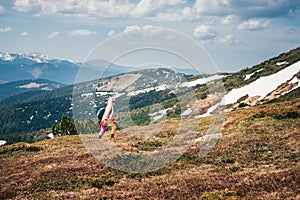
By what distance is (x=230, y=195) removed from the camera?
16.4m

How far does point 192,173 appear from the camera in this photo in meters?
23.0

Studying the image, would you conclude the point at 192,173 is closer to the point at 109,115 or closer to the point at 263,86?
the point at 109,115

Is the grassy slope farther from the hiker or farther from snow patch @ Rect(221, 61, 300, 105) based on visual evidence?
snow patch @ Rect(221, 61, 300, 105)

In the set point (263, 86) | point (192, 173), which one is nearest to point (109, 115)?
point (192, 173)

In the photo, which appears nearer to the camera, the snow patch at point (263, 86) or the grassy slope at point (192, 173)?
the grassy slope at point (192, 173)

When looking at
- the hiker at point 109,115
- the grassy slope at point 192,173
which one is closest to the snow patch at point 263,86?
the grassy slope at point 192,173

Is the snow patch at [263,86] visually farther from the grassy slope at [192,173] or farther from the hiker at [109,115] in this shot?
the hiker at [109,115]

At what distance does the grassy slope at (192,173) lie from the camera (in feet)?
58.4

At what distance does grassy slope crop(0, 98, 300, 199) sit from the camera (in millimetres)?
17791

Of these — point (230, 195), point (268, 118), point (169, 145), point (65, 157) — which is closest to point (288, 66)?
point (268, 118)

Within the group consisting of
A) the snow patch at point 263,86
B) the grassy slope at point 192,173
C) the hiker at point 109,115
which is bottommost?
the snow patch at point 263,86

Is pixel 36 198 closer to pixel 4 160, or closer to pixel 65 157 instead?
pixel 65 157

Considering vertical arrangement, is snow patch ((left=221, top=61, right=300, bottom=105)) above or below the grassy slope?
below

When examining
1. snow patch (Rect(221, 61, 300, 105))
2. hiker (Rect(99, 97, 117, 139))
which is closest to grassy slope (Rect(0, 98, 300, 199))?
hiker (Rect(99, 97, 117, 139))
